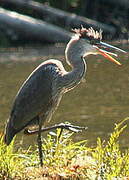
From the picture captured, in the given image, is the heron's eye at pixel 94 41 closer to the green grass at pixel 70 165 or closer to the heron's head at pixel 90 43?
the heron's head at pixel 90 43

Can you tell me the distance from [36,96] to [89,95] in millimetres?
7573

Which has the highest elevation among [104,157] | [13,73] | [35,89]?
[35,89]

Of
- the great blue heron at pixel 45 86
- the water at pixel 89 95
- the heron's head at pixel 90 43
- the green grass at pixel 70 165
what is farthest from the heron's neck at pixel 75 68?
the water at pixel 89 95

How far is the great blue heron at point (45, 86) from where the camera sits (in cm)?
698

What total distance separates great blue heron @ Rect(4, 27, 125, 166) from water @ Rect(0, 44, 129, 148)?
226 cm

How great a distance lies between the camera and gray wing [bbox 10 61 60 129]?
698cm

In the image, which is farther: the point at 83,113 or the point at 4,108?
the point at 4,108

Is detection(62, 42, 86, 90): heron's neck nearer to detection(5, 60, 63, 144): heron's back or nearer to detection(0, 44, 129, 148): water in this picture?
detection(5, 60, 63, 144): heron's back

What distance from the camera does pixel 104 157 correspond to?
644cm

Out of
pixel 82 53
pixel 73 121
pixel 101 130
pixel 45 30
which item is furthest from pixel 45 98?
pixel 45 30

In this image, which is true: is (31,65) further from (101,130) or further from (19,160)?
(19,160)

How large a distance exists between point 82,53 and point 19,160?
1.33 m

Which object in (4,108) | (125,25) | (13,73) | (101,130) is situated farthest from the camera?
(125,25)

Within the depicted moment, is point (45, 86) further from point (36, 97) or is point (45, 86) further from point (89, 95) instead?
point (89, 95)
